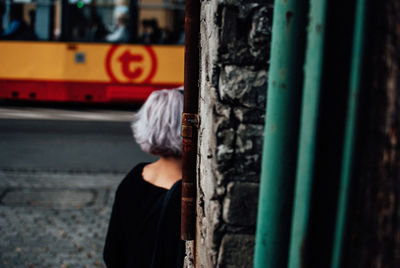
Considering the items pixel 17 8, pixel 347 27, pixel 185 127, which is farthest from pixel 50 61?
pixel 347 27

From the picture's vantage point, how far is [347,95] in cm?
96

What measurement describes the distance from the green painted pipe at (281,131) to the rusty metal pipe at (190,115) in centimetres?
48

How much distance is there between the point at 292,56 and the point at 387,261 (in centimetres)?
45

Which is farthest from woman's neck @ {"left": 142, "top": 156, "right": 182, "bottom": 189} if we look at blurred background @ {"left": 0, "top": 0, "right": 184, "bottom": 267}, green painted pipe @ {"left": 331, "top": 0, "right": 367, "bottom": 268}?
blurred background @ {"left": 0, "top": 0, "right": 184, "bottom": 267}

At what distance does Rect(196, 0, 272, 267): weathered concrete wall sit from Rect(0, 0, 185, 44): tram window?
32.0ft

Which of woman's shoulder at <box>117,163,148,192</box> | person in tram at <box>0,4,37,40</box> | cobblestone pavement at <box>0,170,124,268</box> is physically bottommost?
cobblestone pavement at <box>0,170,124,268</box>

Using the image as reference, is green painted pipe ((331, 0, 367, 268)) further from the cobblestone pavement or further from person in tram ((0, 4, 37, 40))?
person in tram ((0, 4, 37, 40))

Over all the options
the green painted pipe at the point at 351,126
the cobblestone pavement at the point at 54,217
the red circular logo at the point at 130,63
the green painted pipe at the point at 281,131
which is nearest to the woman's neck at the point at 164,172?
the green painted pipe at the point at 281,131

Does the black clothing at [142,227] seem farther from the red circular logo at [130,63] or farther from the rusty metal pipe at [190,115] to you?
the red circular logo at [130,63]

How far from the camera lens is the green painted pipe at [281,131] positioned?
1.07 meters

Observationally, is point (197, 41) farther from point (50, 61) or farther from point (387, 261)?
point (50, 61)

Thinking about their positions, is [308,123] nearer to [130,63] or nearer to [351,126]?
[351,126]

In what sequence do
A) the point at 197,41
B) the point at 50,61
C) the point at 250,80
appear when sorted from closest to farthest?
1. the point at 250,80
2. the point at 197,41
3. the point at 50,61

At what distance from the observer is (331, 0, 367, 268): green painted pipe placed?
93cm
